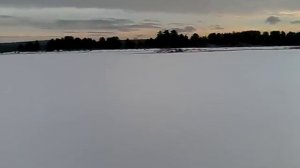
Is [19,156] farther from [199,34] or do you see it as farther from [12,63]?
[199,34]

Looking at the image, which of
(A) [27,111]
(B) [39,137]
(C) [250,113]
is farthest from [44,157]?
(C) [250,113]

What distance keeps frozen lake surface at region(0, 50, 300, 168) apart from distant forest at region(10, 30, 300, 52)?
0.12 ft

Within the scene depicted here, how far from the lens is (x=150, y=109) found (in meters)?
1.88

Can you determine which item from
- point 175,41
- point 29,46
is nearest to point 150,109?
point 175,41

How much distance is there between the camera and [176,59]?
6.07 ft

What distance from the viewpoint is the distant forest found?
1730 mm

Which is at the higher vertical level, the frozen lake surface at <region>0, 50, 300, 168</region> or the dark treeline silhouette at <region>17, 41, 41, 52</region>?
the dark treeline silhouette at <region>17, 41, 41, 52</region>

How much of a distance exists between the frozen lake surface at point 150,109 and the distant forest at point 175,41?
0.04m

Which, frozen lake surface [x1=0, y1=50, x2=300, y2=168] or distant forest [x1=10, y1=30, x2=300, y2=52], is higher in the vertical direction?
distant forest [x1=10, y1=30, x2=300, y2=52]

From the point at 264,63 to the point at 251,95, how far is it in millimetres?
149

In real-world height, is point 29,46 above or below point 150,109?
above

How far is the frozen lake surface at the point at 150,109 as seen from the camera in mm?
1778

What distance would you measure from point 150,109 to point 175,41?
308 mm

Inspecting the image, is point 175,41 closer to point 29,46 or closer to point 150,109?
point 150,109
